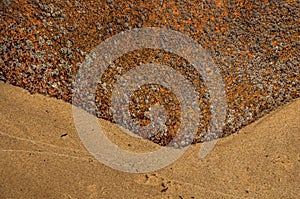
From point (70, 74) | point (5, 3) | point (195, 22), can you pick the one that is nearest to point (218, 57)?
point (195, 22)

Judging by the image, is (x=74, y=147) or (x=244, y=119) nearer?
(x=74, y=147)

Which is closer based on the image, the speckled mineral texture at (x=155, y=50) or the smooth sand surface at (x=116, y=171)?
the smooth sand surface at (x=116, y=171)

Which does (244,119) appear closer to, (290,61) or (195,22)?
(290,61)

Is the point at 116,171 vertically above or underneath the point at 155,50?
underneath

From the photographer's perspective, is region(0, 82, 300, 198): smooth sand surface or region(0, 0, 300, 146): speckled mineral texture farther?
region(0, 0, 300, 146): speckled mineral texture
